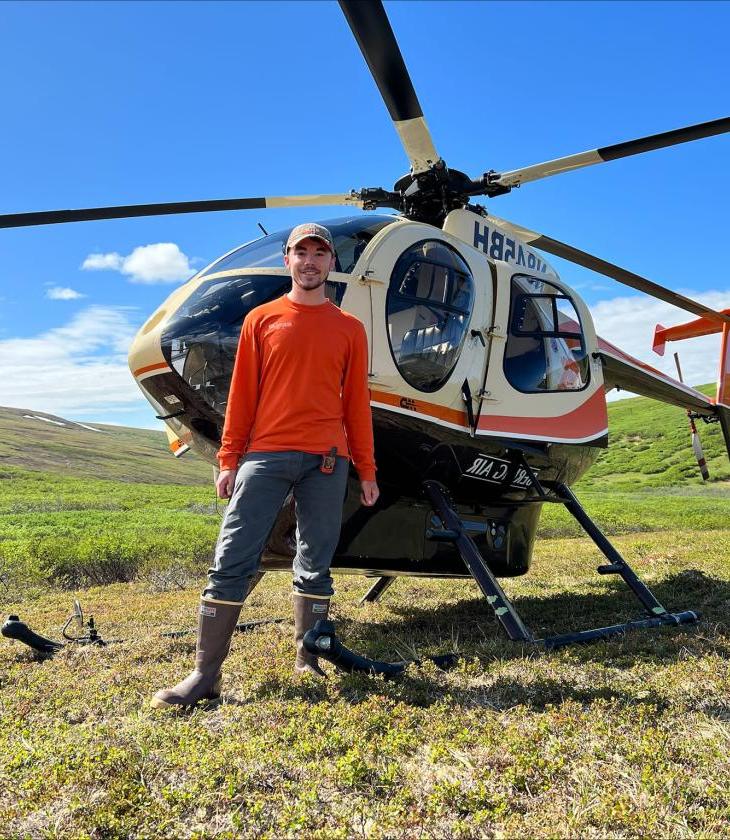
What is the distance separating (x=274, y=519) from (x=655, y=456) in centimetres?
4539

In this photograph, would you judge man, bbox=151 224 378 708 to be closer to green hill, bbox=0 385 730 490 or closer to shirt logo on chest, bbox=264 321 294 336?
shirt logo on chest, bbox=264 321 294 336

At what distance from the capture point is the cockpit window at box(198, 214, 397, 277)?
505 cm

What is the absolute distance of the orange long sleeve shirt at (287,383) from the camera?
3.76 meters

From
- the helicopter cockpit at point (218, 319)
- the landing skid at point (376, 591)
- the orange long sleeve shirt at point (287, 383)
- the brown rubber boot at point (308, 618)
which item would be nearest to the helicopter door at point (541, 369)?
the helicopter cockpit at point (218, 319)

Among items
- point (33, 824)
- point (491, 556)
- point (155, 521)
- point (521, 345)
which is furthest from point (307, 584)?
point (155, 521)

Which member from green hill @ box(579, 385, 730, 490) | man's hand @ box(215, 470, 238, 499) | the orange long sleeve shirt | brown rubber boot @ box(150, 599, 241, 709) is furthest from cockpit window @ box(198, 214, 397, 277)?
green hill @ box(579, 385, 730, 490)

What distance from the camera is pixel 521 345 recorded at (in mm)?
6000

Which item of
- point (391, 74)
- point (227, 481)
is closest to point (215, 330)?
point (227, 481)

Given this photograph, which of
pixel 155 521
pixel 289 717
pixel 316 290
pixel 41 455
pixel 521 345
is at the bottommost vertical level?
pixel 41 455

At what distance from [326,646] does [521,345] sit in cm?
351

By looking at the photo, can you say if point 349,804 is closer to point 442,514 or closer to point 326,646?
point 326,646

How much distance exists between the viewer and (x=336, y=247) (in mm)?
5172

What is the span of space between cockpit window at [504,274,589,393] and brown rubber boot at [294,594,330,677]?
9.53ft

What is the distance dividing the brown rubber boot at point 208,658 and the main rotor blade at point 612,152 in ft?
15.6
